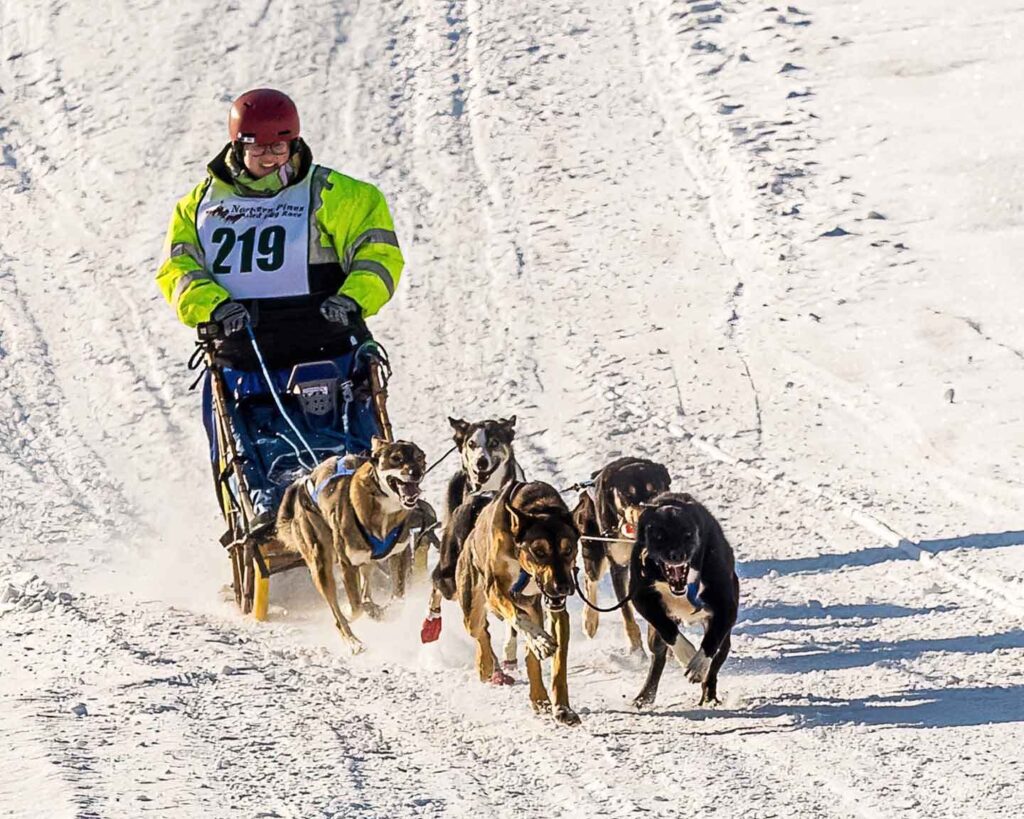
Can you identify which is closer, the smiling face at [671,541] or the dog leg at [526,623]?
the smiling face at [671,541]

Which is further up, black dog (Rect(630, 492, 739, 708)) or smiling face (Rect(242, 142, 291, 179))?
smiling face (Rect(242, 142, 291, 179))

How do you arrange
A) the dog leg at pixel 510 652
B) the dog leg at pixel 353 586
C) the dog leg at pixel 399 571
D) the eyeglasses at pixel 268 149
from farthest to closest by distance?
1. the eyeglasses at pixel 268 149
2. the dog leg at pixel 399 571
3. the dog leg at pixel 353 586
4. the dog leg at pixel 510 652

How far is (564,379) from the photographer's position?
11.0 meters

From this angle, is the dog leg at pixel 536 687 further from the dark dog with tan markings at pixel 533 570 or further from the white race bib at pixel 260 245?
the white race bib at pixel 260 245

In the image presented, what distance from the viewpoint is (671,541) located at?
622 centimetres

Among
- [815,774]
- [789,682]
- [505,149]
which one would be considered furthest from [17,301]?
[815,774]

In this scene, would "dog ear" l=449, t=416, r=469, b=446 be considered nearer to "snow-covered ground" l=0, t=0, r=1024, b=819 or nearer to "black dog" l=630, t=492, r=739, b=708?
"snow-covered ground" l=0, t=0, r=1024, b=819

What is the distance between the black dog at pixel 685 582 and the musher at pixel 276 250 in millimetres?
2308

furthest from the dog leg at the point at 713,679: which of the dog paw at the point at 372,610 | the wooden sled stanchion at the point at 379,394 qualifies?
the wooden sled stanchion at the point at 379,394

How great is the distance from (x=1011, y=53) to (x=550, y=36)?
4.05 m

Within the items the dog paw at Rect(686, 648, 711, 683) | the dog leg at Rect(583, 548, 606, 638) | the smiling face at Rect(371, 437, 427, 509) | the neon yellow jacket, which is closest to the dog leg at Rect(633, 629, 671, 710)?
the dog paw at Rect(686, 648, 711, 683)

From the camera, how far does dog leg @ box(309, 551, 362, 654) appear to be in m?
7.59

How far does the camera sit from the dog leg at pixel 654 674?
6.46 m

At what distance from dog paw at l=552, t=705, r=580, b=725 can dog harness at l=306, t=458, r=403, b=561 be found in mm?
1538
